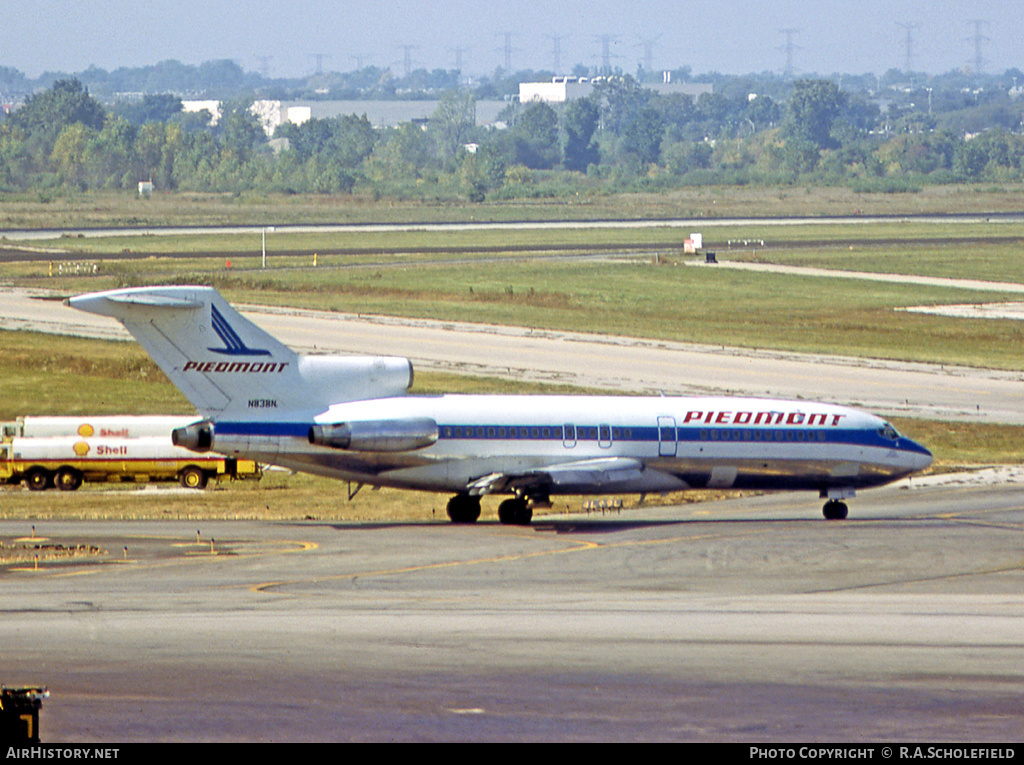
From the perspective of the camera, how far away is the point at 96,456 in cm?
4981

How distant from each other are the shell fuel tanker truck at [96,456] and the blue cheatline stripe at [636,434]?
982 cm

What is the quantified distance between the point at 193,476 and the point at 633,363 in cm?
3133

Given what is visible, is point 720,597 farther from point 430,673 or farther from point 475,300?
point 475,300

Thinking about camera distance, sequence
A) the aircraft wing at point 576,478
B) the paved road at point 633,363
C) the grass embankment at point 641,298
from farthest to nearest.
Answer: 1. the grass embankment at point 641,298
2. the paved road at point 633,363
3. the aircraft wing at point 576,478

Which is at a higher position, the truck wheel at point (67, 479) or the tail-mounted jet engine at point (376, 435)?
the tail-mounted jet engine at point (376, 435)

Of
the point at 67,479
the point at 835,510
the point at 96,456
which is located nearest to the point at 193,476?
the point at 96,456

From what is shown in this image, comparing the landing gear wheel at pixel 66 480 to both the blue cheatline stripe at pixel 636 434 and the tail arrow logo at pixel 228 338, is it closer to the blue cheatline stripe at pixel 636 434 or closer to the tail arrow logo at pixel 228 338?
the blue cheatline stripe at pixel 636 434

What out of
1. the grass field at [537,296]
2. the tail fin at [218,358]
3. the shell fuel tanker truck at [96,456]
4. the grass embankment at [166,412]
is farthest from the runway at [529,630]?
the shell fuel tanker truck at [96,456]

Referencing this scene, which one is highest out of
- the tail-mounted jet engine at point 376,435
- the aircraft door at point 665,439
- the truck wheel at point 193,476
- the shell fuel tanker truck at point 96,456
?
the tail-mounted jet engine at point 376,435

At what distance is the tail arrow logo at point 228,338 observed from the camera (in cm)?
3966

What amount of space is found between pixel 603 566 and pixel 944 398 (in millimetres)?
36908

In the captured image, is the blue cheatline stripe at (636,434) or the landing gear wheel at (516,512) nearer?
the blue cheatline stripe at (636,434)

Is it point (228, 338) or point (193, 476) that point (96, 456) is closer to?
point (193, 476)

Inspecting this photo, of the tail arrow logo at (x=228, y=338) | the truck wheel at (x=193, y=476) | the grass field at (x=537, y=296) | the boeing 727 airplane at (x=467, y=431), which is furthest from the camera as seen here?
the grass field at (x=537, y=296)
